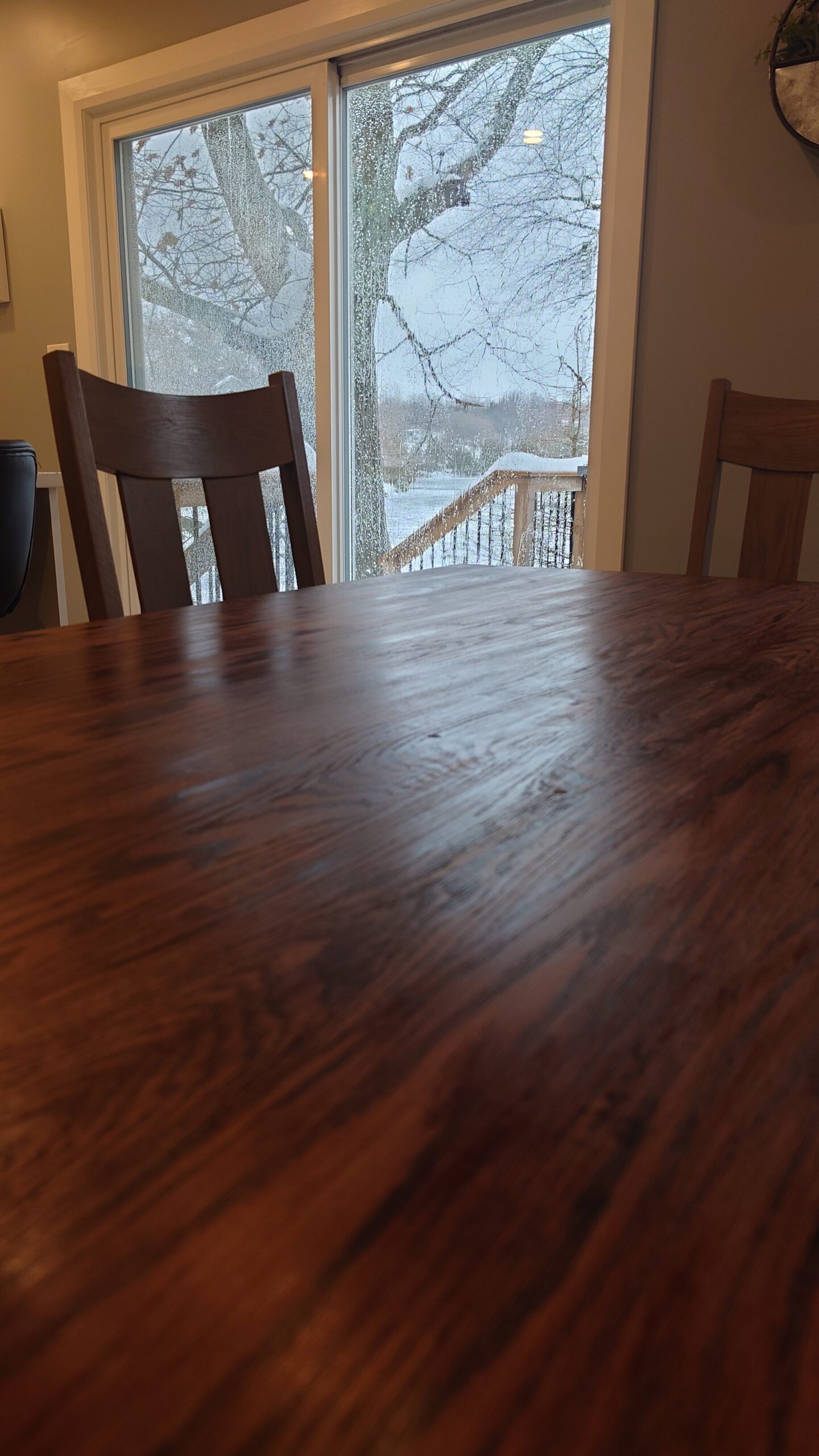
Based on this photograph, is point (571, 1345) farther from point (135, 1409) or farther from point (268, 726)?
point (268, 726)

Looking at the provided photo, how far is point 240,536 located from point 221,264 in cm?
244

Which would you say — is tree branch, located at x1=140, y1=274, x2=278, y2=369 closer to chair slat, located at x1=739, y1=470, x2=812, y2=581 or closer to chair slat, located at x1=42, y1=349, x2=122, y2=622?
chair slat, located at x1=739, y1=470, x2=812, y2=581

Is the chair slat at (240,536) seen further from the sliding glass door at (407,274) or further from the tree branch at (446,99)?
the tree branch at (446,99)

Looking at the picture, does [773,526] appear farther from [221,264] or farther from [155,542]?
[221,264]

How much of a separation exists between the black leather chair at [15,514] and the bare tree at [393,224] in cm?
138

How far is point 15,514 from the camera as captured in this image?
1763 millimetres

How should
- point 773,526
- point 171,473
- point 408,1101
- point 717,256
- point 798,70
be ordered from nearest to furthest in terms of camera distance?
point 408,1101
point 171,473
point 773,526
point 798,70
point 717,256

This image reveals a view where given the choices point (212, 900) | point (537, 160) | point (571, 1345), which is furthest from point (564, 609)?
point (537, 160)

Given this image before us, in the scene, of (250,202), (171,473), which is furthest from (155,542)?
(250,202)

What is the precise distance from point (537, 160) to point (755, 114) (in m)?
0.65

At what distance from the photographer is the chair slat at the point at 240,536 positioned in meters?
1.21

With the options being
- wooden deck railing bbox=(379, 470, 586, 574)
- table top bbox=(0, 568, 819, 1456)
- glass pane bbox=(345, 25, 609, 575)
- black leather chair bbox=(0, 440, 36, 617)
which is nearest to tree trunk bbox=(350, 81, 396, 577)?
glass pane bbox=(345, 25, 609, 575)

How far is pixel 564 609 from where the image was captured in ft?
3.03

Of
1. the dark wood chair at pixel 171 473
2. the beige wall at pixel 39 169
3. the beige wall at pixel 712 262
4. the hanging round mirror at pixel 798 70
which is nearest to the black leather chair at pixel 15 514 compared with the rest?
the dark wood chair at pixel 171 473
